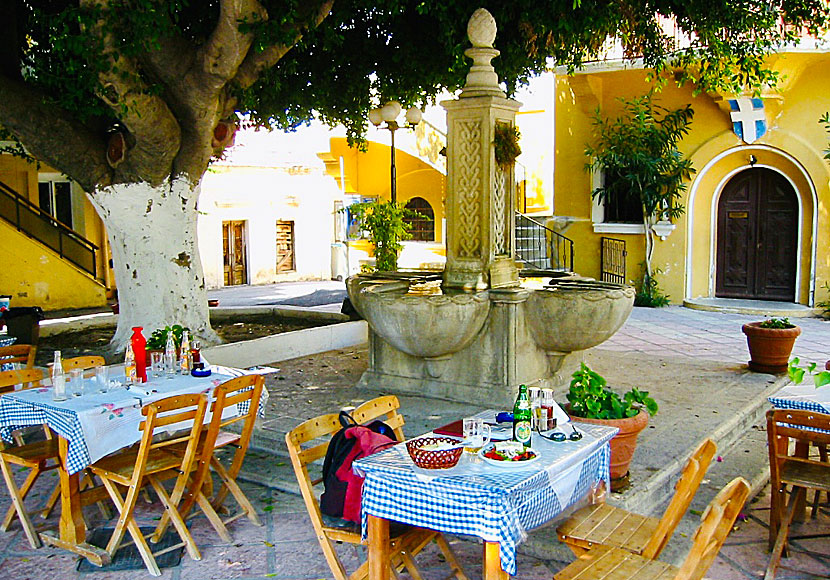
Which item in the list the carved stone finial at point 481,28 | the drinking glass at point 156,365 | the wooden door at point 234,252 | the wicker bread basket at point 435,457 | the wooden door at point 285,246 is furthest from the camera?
the wooden door at point 285,246

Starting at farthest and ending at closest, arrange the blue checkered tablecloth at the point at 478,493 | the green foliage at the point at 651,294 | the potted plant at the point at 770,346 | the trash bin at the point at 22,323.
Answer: the green foliage at the point at 651,294
the trash bin at the point at 22,323
the potted plant at the point at 770,346
the blue checkered tablecloth at the point at 478,493

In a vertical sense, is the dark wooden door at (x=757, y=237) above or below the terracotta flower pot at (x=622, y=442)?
above

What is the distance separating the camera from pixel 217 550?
189 inches

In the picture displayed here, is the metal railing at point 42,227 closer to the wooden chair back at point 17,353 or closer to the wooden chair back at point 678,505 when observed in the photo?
the wooden chair back at point 17,353

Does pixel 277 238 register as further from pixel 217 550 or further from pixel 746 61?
pixel 217 550

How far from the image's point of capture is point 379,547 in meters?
3.71

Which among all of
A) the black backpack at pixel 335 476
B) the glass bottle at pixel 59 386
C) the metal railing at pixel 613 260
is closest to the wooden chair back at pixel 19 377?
the glass bottle at pixel 59 386

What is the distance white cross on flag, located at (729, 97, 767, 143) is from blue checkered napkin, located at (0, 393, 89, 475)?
493 inches

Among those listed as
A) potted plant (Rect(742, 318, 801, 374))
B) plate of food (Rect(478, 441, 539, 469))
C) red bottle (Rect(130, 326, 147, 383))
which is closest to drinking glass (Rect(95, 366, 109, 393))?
red bottle (Rect(130, 326, 147, 383))

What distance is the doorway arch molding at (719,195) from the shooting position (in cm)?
1403

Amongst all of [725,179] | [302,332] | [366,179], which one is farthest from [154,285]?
[366,179]

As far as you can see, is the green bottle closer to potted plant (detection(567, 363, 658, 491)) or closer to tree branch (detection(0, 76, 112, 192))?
potted plant (detection(567, 363, 658, 491))

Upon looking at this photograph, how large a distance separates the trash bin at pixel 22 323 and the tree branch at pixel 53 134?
5.67 feet

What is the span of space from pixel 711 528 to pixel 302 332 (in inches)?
295
